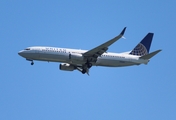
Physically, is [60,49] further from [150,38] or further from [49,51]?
[150,38]

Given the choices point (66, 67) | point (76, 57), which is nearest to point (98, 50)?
point (76, 57)

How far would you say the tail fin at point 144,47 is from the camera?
6462 cm

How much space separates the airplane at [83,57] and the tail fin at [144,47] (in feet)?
6.76

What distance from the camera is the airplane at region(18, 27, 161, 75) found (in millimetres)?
56125

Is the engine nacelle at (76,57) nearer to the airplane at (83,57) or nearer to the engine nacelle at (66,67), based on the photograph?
the airplane at (83,57)

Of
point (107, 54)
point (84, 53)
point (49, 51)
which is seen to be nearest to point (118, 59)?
point (107, 54)

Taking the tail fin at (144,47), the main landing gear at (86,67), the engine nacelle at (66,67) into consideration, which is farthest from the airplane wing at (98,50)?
the tail fin at (144,47)

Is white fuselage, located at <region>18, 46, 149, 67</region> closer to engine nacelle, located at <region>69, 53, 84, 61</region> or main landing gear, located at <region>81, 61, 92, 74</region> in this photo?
engine nacelle, located at <region>69, 53, 84, 61</region>

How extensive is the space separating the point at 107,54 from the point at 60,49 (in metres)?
7.13

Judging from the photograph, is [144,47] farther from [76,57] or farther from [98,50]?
[76,57]

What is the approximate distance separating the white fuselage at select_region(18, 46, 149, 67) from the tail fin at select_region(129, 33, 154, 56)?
544 cm

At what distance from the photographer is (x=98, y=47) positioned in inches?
2223

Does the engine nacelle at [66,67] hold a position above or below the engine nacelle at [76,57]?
below

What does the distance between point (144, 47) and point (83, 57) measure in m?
13.5
